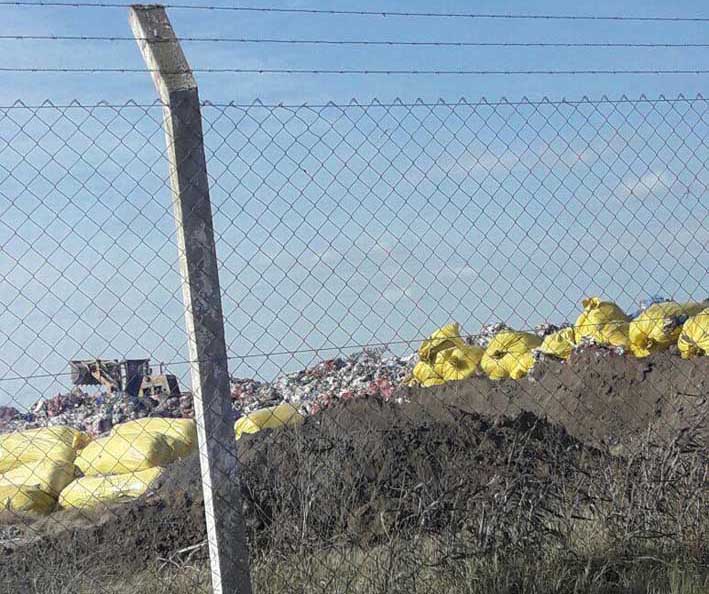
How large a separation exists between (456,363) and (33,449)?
521 cm

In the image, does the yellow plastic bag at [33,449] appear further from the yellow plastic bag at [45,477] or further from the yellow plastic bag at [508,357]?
the yellow plastic bag at [508,357]

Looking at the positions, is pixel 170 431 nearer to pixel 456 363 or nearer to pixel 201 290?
pixel 456 363

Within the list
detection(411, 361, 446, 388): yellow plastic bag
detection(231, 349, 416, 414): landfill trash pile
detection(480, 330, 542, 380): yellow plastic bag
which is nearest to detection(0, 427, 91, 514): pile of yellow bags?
detection(231, 349, 416, 414): landfill trash pile

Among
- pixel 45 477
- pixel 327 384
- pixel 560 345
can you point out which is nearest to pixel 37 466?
pixel 45 477

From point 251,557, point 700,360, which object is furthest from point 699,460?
point 700,360

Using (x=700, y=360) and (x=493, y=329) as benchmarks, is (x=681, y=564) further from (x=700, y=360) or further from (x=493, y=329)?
(x=493, y=329)

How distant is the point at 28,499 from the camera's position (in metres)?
8.58

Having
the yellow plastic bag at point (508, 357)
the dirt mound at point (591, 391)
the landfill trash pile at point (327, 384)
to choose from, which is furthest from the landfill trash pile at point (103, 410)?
the yellow plastic bag at point (508, 357)

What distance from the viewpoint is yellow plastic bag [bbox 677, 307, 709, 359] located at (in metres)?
11.0

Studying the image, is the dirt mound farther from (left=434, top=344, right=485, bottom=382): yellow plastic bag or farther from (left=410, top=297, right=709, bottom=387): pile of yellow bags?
(left=434, top=344, right=485, bottom=382): yellow plastic bag

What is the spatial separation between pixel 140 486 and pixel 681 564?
17.3 ft

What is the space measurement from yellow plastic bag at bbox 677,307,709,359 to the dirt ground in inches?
5.8

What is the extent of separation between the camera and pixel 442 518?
4.29 meters

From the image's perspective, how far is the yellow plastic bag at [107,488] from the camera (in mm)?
8297
